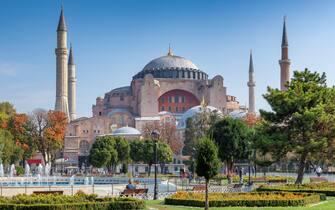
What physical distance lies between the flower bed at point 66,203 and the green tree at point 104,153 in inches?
1190

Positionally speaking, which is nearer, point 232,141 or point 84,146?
point 232,141

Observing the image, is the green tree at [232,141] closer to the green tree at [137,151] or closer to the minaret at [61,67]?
the green tree at [137,151]

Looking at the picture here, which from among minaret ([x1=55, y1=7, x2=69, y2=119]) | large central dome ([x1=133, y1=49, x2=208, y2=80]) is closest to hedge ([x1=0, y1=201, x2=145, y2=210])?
minaret ([x1=55, y1=7, x2=69, y2=119])

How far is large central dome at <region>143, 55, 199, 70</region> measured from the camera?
289ft

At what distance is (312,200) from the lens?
1825 centimetres

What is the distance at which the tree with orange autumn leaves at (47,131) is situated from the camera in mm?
57094

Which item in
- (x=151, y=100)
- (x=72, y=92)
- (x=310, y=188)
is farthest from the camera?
(x=72, y=92)

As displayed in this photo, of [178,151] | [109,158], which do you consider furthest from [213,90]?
[109,158]

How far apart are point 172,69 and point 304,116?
6099 cm

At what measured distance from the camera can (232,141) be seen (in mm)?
38312

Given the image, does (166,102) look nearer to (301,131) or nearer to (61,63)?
(61,63)

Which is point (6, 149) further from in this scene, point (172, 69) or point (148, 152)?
point (172, 69)

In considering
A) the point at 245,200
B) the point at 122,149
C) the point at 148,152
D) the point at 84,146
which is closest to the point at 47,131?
the point at 122,149

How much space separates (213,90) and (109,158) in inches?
1475
